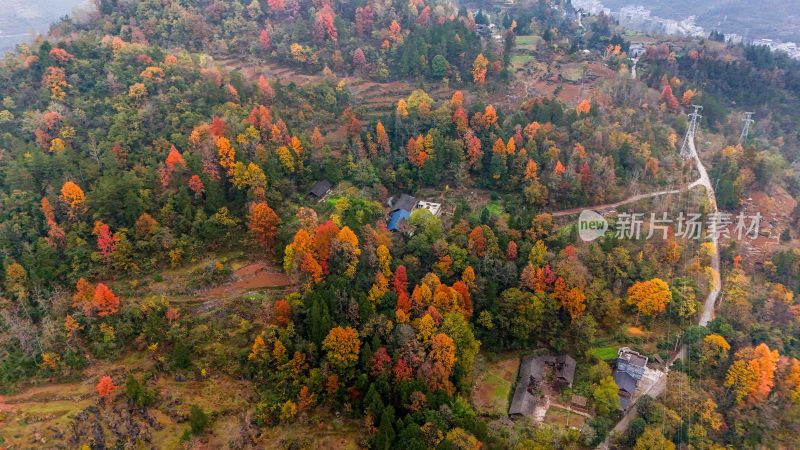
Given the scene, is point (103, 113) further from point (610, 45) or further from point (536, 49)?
point (610, 45)

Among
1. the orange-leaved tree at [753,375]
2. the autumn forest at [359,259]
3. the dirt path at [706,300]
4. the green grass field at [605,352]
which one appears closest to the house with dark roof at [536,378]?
the autumn forest at [359,259]

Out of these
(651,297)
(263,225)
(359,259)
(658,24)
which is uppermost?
(263,225)

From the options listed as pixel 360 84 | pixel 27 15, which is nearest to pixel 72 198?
pixel 360 84

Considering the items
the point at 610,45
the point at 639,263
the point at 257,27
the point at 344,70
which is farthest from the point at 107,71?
the point at 610,45

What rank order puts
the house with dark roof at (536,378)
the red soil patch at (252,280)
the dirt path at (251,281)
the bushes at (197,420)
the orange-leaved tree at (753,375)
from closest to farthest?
1. the bushes at (197,420)
2. the orange-leaved tree at (753,375)
3. the house with dark roof at (536,378)
4. the dirt path at (251,281)
5. the red soil patch at (252,280)

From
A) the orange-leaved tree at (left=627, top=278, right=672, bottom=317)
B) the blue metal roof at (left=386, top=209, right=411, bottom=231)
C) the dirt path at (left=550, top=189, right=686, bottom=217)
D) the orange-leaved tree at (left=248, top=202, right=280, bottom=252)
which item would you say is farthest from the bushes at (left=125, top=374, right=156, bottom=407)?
the dirt path at (left=550, top=189, right=686, bottom=217)

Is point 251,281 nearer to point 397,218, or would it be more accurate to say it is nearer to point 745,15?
point 397,218

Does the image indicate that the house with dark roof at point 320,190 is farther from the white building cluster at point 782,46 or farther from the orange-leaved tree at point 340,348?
the white building cluster at point 782,46
